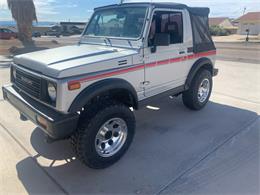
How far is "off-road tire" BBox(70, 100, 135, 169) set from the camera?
2.79 m

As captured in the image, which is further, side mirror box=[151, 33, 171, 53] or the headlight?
side mirror box=[151, 33, 171, 53]

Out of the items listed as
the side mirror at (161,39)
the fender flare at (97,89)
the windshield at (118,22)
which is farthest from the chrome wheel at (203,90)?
the fender flare at (97,89)

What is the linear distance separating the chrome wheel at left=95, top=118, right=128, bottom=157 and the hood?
734 mm

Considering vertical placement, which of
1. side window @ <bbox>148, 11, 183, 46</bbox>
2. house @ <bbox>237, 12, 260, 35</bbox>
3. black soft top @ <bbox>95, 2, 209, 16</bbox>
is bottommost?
side window @ <bbox>148, 11, 183, 46</bbox>

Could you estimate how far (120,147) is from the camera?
3240 mm

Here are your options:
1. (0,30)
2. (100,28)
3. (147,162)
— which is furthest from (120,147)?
(0,30)

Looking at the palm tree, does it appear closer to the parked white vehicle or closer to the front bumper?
the parked white vehicle

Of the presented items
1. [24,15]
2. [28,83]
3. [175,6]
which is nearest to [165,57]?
[175,6]

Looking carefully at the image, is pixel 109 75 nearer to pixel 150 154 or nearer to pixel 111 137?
pixel 111 137

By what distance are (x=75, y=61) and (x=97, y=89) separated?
451mm

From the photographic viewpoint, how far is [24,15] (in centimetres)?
1802

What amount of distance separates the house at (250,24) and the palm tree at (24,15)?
154 feet

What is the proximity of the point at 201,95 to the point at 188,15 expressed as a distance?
171 cm

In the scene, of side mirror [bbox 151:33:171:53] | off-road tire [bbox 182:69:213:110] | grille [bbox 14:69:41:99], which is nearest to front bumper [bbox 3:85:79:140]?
grille [bbox 14:69:41:99]
